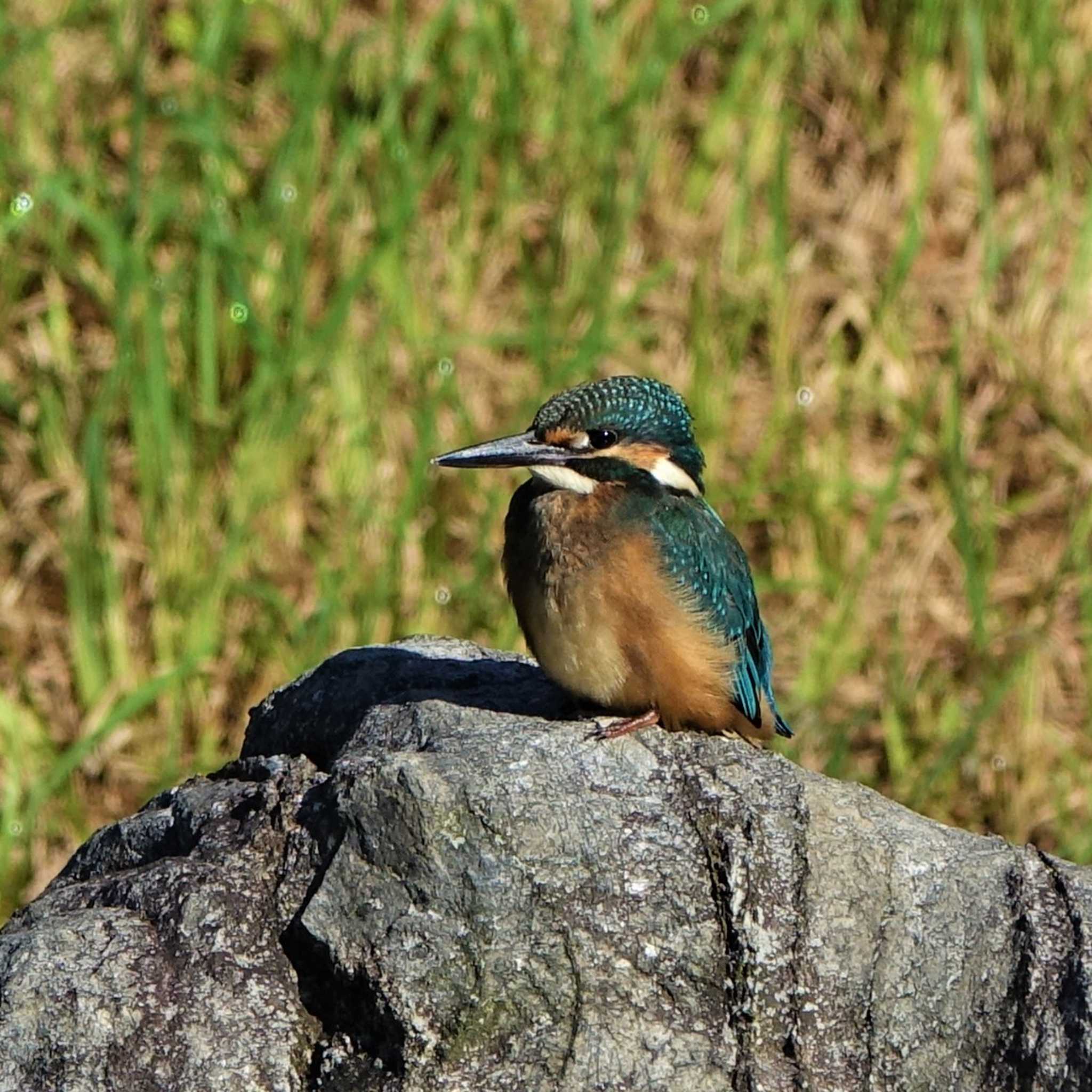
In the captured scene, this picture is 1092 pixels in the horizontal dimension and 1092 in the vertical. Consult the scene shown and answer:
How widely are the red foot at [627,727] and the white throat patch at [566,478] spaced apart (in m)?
0.42

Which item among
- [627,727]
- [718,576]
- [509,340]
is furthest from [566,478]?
[509,340]

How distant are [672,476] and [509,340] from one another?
7.18 feet

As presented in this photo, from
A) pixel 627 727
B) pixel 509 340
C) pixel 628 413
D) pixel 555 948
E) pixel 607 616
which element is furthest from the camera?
pixel 509 340

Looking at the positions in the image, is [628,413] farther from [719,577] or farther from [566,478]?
[719,577]

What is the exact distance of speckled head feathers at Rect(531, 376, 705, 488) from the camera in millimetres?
3598

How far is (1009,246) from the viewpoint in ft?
21.2

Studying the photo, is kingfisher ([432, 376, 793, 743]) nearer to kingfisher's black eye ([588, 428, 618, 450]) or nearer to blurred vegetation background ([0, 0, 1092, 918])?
kingfisher's black eye ([588, 428, 618, 450])

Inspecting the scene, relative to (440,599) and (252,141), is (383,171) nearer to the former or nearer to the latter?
(252,141)

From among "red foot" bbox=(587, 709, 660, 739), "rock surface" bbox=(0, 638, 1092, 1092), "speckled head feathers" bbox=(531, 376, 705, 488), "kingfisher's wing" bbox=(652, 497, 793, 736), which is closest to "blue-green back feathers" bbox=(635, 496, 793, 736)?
"kingfisher's wing" bbox=(652, 497, 793, 736)

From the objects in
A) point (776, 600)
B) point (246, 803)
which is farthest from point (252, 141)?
point (246, 803)

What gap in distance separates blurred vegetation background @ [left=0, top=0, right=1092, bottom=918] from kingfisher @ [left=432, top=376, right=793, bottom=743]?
69.2 inches

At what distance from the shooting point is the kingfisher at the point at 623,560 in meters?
3.51

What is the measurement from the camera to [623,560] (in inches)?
140

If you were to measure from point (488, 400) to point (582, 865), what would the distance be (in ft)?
10.8
